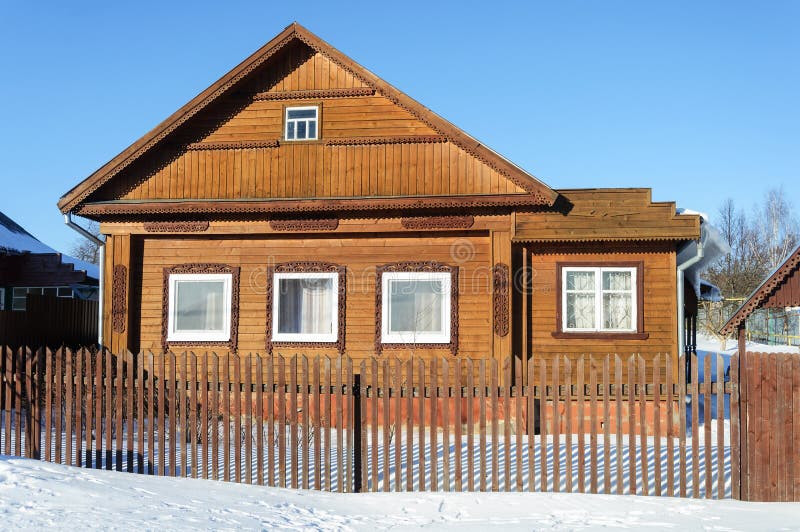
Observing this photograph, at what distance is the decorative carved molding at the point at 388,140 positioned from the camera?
46.2 feet

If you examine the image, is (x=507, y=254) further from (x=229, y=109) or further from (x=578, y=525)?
(x=578, y=525)

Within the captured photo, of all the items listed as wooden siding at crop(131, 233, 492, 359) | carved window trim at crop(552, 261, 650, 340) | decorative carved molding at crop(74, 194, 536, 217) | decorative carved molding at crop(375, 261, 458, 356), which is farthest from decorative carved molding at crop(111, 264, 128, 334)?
carved window trim at crop(552, 261, 650, 340)

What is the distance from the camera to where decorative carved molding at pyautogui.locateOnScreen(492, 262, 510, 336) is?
13602 millimetres

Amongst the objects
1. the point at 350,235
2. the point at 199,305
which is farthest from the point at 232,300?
the point at 350,235

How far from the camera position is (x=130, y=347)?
1462cm

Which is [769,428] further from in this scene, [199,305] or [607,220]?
[199,305]

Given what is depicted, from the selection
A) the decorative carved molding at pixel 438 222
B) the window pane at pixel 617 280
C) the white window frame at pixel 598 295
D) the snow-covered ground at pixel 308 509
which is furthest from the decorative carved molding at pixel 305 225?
the snow-covered ground at pixel 308 509

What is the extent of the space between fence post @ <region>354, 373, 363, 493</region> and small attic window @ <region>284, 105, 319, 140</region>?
7406 mm

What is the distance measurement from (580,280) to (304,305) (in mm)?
5265

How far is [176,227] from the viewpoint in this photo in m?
14.7

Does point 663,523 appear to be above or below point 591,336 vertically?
below

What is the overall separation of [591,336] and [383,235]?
14.1 ft

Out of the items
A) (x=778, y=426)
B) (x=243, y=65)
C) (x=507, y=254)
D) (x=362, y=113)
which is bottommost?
(x=778, y=426)

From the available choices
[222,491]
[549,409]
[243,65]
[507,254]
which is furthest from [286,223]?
[222,491]
